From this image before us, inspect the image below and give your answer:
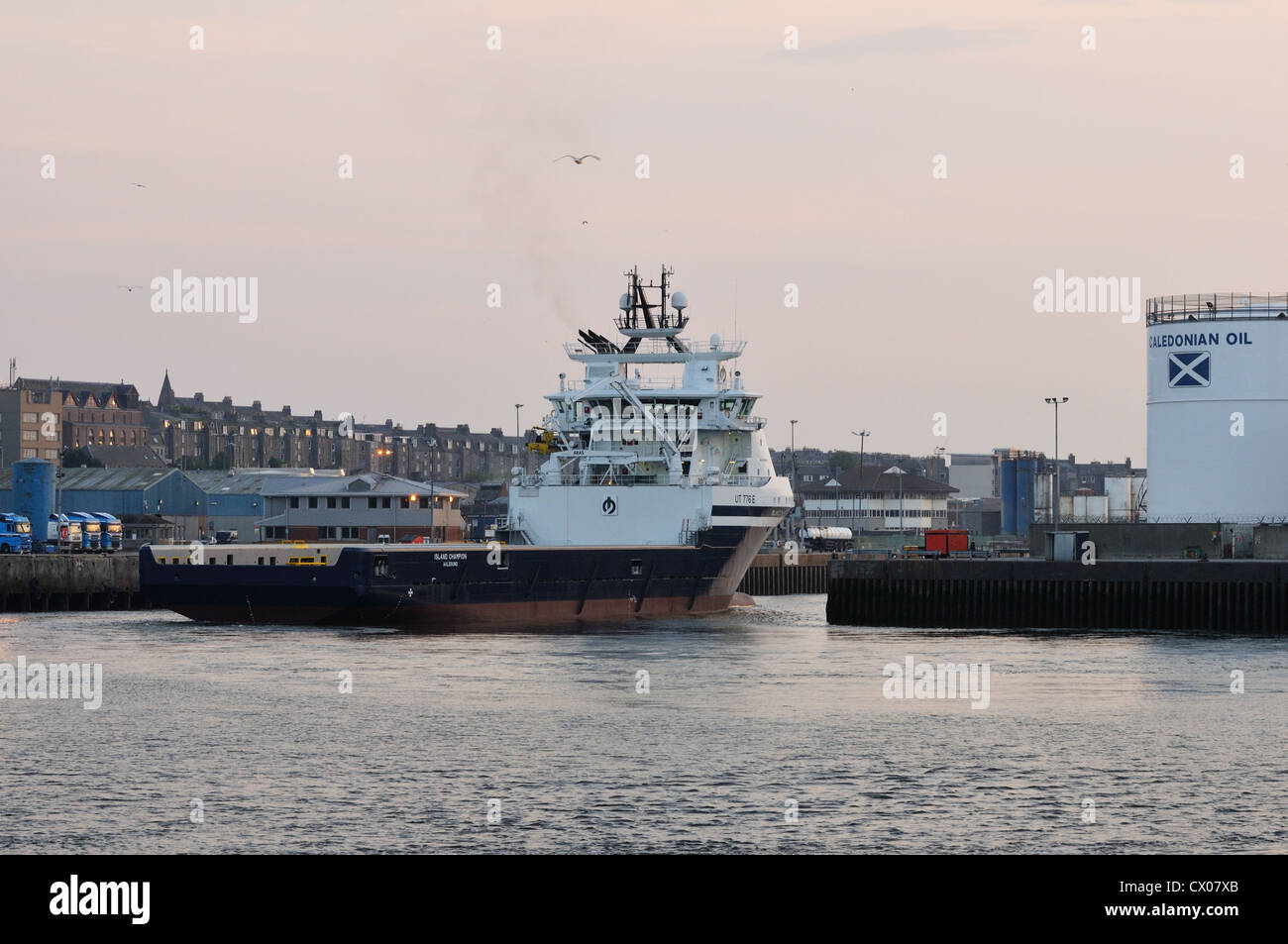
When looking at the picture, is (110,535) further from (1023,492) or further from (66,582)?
(1023,492)

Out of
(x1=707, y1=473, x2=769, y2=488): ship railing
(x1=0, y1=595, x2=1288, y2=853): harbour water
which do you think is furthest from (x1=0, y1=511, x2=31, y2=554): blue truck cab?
(x1=0, y1=595, x2=1288, y2=853): harbour water

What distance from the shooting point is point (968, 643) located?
6006 cm

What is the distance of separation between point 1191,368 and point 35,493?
70.0 metres

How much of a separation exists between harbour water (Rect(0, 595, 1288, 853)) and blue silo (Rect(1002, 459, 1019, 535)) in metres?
132

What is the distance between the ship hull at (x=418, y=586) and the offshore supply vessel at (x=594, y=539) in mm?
55

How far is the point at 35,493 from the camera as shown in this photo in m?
107

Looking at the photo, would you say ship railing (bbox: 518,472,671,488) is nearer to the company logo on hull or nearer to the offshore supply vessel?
the offshore supply vessel

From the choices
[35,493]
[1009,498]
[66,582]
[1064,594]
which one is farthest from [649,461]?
[1009,498]

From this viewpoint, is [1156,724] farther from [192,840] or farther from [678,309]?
[678,309]

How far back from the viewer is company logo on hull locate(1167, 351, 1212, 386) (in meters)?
74.4

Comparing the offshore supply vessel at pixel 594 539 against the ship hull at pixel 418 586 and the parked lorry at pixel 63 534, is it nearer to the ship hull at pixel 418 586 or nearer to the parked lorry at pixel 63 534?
the ship hull at pixel 418 586

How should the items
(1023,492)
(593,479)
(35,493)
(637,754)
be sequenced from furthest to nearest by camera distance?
(1023,492), (35,493), (593,479), (637,754)
